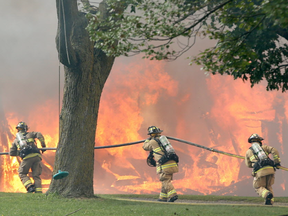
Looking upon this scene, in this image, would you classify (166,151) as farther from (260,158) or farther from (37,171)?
(37,171)

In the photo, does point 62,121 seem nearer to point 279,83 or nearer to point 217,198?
point 279,83

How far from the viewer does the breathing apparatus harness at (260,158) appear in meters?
9.88

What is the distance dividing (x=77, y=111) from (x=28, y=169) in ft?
14.2

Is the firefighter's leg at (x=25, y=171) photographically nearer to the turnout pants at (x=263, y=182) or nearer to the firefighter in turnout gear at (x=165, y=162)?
the firefighter in turnout gear at (x=165, y=162)

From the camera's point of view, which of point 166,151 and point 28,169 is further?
point 28,169

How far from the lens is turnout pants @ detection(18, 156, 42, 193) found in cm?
1165

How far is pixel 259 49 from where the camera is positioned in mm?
7453

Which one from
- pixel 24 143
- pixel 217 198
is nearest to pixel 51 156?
pixel 24 143

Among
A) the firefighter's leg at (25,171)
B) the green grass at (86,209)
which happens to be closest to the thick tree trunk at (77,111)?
the green grass at (86,209)

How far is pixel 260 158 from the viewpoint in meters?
9.95

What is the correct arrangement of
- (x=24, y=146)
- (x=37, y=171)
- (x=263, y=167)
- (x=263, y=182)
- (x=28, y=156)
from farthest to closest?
(x=37, y=171), (x=28, y=156), (x=24, y=146), (x=263, y=182), (x=263, y=167)

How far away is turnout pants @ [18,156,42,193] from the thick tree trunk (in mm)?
3340

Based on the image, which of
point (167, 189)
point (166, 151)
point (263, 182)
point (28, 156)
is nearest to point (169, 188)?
point (167, 189)

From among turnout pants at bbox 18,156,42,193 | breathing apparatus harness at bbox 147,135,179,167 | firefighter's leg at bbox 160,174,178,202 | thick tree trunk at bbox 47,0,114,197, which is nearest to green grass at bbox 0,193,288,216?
thick tree trunk at bbox 47,0,114,197
